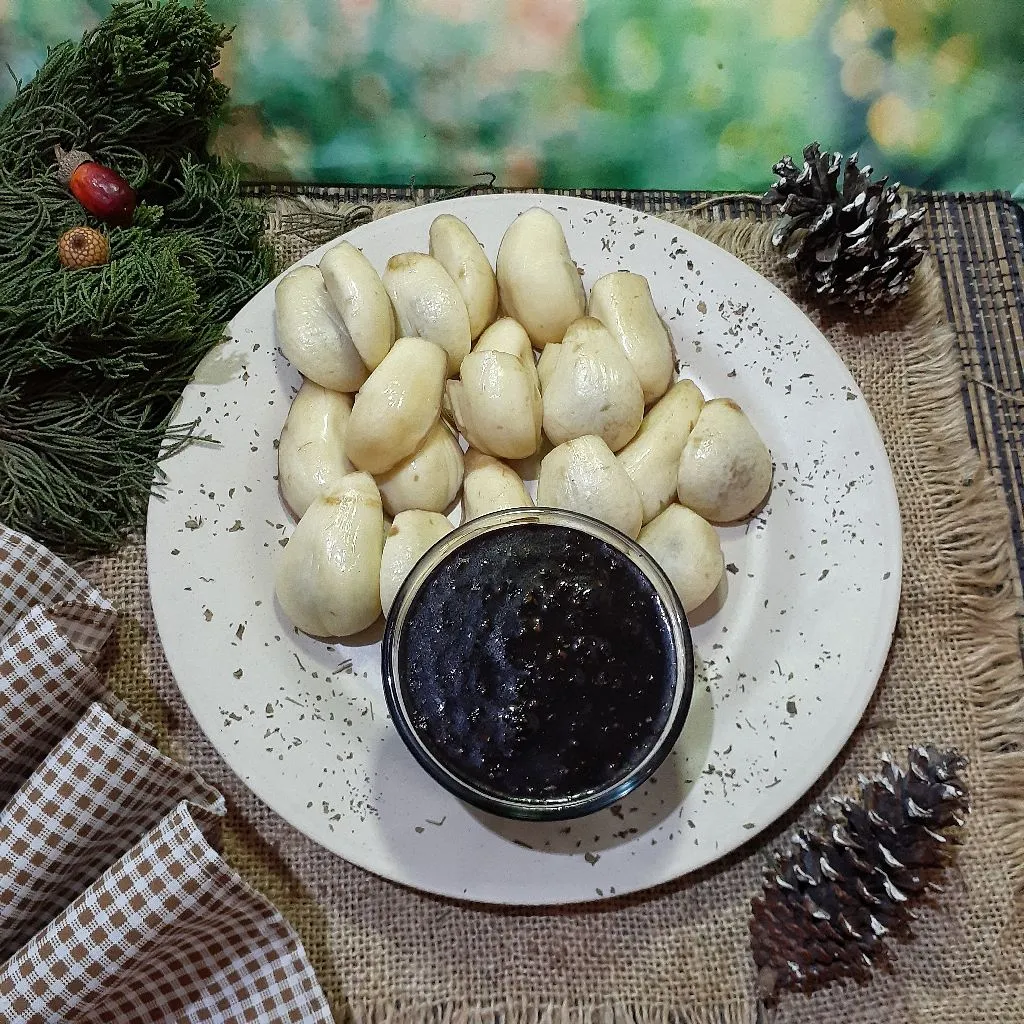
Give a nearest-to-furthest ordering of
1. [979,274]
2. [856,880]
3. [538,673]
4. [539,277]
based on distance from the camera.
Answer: [538,673] → [856,880] → [539,277] → [979,274]

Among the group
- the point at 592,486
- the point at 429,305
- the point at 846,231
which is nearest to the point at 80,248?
the point at 429,305

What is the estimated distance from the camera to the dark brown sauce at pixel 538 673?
0.88 meters

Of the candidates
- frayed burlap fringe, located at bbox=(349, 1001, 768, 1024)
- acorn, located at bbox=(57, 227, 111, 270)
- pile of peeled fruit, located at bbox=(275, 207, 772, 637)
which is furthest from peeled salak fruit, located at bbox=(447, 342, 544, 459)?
frayed burlap fringe, located at bbox=(349, 1001, 768, 1024)

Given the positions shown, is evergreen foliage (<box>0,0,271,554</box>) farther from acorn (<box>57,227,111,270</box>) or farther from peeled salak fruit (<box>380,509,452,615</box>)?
peeled salak fruit (<box>380,509,452,615</box>)

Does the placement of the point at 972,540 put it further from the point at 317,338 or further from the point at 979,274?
the point at 317,338

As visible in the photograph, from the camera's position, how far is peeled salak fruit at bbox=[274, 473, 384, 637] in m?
1.00

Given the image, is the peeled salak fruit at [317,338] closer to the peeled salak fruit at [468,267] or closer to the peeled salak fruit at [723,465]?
the peeled salak fruit at [468,267]

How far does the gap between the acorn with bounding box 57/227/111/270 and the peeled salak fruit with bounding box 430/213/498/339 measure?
1.24 ft

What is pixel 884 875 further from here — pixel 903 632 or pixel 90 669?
pixel 90 669

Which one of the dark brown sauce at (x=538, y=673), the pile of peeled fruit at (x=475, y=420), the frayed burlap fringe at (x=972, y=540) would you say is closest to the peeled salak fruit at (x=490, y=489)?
the pile of peeled fruit at (x=475, y=420)

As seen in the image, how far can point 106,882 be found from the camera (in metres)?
0.89

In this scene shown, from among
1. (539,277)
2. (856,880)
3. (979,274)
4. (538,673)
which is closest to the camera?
(538,673)

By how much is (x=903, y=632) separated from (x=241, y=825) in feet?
2.58

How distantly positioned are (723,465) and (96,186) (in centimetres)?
78
